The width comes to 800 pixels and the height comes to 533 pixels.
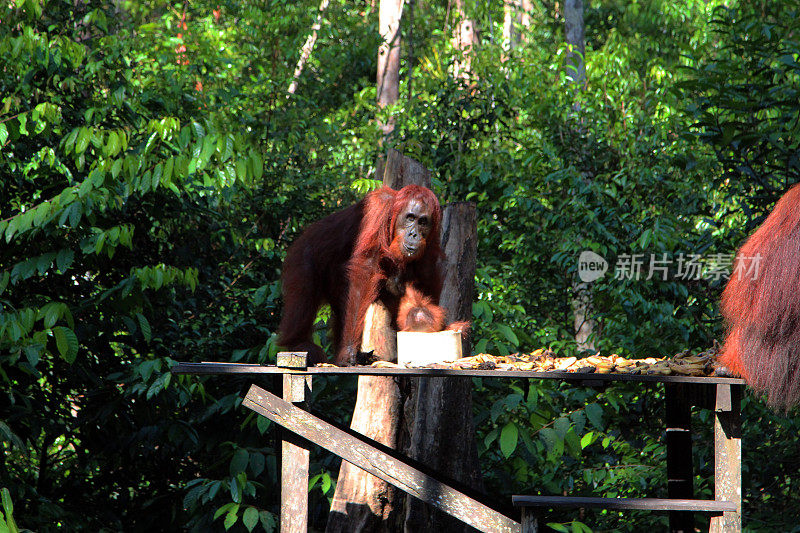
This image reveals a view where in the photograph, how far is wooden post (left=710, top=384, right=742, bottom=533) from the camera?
262 centimetres

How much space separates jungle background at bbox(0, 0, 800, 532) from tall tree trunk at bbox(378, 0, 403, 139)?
3.25 meters

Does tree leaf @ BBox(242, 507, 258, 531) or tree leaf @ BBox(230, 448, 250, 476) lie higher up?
tree leaf @ BBox(230, 448, 250, 476)

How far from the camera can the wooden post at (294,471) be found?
280 centimetres

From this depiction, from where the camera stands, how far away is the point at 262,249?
5.45 meters

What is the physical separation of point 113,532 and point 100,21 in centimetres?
287

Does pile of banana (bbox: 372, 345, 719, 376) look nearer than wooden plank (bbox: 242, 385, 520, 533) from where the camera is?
Yes

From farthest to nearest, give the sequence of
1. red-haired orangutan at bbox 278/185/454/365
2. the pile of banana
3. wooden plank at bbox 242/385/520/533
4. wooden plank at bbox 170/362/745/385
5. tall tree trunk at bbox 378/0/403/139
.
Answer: tall tree trunk at bbox 378/0/403/139, red-haired orangutan at bbox 278/185/454/365, wooden plank at bbox 242/385/520/533, the pile of banana, wooden plank at bbox 170/362/745/385

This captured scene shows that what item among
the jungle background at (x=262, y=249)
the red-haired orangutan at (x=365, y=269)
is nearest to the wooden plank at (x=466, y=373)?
the red-haired orangutan at (x=365, y=269)

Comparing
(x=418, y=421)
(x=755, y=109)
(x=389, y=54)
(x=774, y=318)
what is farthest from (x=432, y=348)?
(x=389, y=54)

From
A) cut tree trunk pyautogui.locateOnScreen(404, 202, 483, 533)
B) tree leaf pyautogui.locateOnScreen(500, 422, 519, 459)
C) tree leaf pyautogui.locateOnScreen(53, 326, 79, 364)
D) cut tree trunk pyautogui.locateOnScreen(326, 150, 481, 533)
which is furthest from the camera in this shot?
cut tree trunk pyautogui.locateOnScreen(404, 202, 483, 533)

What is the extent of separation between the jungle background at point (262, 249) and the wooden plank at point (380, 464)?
0.75 m

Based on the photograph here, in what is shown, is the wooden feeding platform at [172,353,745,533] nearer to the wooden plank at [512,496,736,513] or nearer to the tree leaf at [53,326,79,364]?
the wooden plank at [512,496,736,513]

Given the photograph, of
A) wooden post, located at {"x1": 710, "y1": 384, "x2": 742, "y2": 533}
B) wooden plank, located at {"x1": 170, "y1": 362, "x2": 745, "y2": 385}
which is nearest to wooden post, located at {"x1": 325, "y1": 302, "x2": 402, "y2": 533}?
wooden plank, located at {"x1": 170, "y1": 362, "x2": 745, "y2": 385}

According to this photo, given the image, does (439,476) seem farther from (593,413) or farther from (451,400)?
(593,413)
